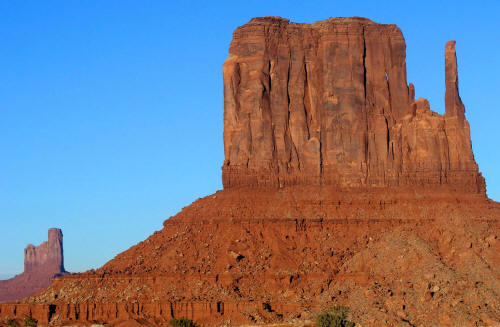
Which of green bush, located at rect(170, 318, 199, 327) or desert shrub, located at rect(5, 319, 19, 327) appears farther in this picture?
desert shrub, located at rect(5, 319, 19, 327)

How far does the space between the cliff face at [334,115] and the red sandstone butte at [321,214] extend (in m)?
0.11

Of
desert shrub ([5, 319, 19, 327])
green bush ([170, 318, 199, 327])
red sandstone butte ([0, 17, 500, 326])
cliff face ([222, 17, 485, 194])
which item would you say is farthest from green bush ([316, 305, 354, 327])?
desert shrub ([5, 319, 19, 327])

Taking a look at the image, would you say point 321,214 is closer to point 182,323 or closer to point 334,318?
point 182,323

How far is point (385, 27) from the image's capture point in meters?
109

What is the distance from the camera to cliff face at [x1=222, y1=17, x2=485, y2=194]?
10481 centimetres

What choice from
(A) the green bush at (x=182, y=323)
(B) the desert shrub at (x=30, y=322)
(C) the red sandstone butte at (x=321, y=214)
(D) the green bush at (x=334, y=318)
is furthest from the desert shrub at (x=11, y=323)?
(D) the green bush at (x=334, y=318)

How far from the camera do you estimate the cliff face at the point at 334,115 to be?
4126 inches

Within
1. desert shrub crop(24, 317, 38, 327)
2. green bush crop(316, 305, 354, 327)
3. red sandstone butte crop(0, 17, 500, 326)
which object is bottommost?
green bush crop(316, 305, 354, 327)

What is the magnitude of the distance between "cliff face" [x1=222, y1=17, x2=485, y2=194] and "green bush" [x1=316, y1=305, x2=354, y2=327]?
20.7 meters

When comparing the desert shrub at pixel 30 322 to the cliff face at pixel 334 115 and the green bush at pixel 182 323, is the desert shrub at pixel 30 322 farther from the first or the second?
the cliff face at pixel 334 115

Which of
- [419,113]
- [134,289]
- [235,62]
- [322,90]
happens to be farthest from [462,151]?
[134,289]

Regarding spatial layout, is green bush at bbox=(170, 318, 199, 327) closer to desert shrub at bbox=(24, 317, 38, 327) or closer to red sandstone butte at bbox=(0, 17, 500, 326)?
red sandstone butte at bbox=(0, 17, 500, 326)

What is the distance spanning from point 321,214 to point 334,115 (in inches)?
371

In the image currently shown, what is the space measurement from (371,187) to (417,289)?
58.9ft
